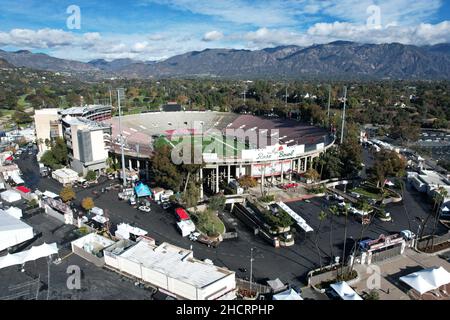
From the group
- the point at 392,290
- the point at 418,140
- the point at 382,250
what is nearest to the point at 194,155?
the point at 382,250

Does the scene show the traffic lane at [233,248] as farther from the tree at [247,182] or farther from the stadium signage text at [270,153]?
the stadium signage text at [270,153]

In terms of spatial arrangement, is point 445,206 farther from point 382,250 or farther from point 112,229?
point 112,229

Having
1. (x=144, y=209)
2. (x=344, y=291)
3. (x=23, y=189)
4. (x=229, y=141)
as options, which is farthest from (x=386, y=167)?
(x=23, y=189)

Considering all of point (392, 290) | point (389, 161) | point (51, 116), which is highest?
point (51, 116)

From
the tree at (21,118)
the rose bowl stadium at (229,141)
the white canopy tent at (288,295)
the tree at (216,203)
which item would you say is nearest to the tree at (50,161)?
the rose bowl stadium at (229,141)

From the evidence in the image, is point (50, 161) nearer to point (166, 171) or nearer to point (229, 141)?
point (166, 171)

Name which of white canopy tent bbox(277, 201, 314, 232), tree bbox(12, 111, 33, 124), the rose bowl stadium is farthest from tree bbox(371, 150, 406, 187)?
tree bbox(12, 111, 33, 124)

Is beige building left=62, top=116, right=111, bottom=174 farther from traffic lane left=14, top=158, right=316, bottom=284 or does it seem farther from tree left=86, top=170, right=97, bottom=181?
traffic lane left=14, top=158, right=316, bottom=284
